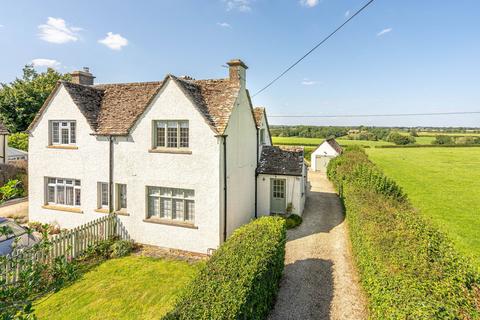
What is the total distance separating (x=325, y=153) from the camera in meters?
49.0

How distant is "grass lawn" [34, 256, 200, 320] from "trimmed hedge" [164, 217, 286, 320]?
3.67 metres

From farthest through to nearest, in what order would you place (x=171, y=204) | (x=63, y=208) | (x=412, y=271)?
1. (x=63, y=208)
2. (x=171, y=204)
3. (x=412, y=271)

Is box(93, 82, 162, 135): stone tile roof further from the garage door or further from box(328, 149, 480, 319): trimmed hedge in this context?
the garage door

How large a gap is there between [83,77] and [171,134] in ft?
34.7

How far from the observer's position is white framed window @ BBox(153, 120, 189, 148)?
1501 cm

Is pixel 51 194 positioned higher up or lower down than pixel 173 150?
lower down

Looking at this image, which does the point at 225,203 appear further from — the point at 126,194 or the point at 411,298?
the point at 411,298

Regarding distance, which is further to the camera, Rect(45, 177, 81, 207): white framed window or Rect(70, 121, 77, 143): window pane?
Rect(45, 177, 81, 207): white framed window

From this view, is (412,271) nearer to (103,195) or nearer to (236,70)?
(236,70)

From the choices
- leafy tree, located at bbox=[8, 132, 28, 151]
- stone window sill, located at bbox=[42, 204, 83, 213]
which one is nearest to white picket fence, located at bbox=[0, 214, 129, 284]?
stone window sill, located at bbox=[42, 204, 83, 213]

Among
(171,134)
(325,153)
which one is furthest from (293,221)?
(325,153)

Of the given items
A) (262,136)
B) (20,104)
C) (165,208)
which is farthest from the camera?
(20,104)

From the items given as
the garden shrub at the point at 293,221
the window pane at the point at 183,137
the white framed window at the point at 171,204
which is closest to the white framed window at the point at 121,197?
the white framed window at the point at 171,204

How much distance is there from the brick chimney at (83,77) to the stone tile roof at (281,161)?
1452 cm
